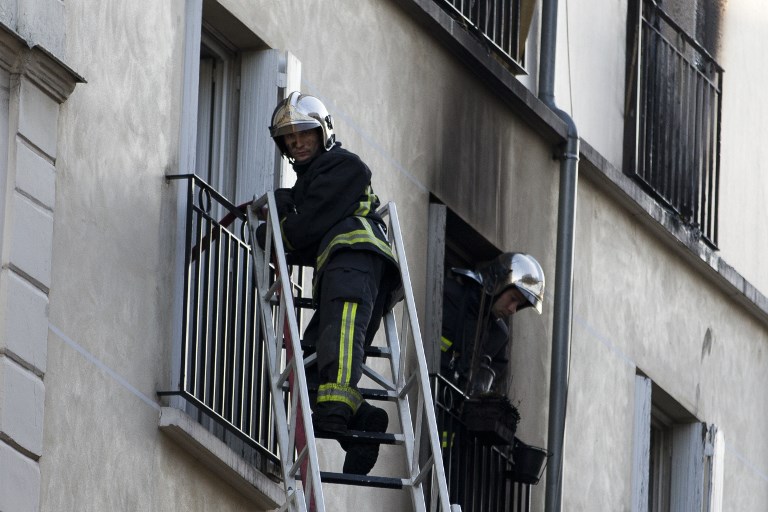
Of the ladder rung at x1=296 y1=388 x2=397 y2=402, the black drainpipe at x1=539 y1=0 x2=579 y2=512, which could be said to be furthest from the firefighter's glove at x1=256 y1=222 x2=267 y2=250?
the black drainpipe at x1=539 y1=0 x2=579 y2=512

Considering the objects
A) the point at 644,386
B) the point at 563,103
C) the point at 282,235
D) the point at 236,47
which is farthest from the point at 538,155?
the point at 282,235

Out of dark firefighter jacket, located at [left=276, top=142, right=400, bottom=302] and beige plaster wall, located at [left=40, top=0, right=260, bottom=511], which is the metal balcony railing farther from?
dark firefighter jacket, located at [left=276, top=142, right=400, bottom=302]

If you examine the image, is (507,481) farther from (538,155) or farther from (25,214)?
(25,214)

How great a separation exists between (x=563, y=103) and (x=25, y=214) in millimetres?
7264

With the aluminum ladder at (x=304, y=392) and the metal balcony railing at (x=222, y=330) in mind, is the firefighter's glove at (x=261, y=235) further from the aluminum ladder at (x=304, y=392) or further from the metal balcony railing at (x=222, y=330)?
the metal balcony railing at (x=222, y=330)

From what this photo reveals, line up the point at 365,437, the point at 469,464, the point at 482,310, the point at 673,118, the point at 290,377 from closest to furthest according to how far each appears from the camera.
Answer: the point at 365,437
the point at 290,377
the point at 469,464
the point at 482,310
the point at 673,118

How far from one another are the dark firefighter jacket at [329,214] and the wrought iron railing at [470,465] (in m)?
2.65

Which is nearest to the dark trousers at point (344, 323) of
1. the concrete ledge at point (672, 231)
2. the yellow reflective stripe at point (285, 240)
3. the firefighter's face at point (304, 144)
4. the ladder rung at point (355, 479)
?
the yellow reflective stripe at point (285, 240)

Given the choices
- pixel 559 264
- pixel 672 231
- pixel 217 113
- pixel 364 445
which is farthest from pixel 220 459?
pixel 672 231

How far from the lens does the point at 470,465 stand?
1598 cm

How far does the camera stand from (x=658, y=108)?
19.7 meters

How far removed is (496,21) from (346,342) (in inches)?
209

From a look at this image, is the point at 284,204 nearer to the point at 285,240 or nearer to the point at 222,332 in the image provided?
the point at 285,240

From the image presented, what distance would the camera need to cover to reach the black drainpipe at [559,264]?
17297mm
